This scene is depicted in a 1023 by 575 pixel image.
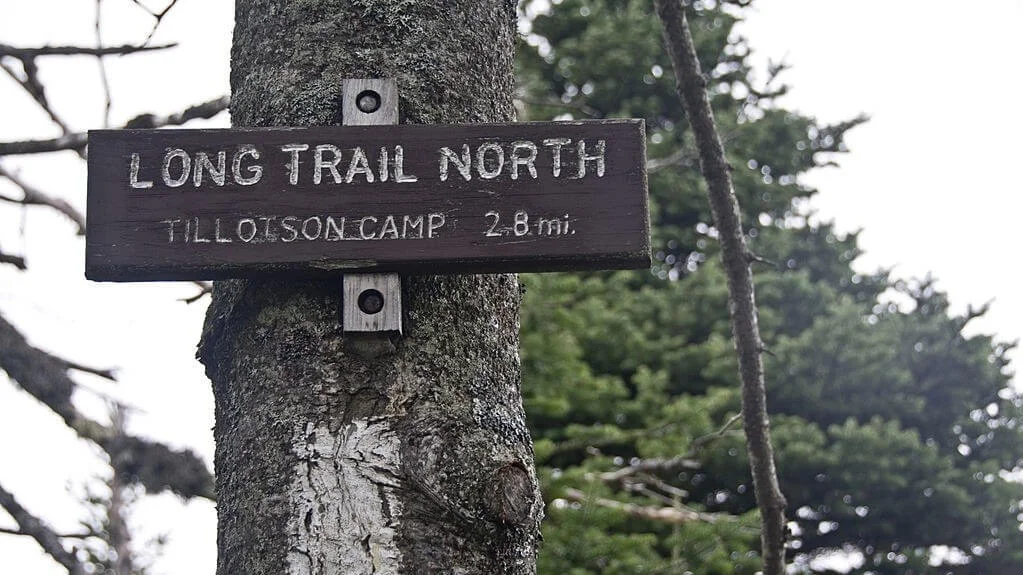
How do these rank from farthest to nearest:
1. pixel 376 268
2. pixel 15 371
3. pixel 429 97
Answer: pixel 15 371, pixel 429 97, pixel 376 268

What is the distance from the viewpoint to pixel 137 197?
5.65 ft


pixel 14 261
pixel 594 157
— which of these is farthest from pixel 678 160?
pixel 594 157

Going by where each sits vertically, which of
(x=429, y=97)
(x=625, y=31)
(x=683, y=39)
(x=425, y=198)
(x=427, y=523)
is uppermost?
(x=625, y=31)

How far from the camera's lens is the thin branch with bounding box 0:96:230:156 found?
351 centimetres

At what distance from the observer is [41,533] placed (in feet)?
11.8

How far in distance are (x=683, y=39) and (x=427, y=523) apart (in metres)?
1.49

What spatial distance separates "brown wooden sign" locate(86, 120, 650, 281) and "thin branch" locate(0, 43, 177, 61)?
142 centimetres

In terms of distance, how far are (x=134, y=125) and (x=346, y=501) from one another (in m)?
2.34

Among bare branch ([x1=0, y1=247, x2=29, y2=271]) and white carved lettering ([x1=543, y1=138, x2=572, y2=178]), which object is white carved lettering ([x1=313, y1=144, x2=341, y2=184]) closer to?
white carved lettering ([x1=543, y1=138, x2=572, y2=178])

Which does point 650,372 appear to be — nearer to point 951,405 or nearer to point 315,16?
point 951,405

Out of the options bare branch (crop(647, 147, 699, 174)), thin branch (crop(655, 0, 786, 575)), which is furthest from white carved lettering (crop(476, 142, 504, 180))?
bare branch (crop(647, 147, 699, 174))

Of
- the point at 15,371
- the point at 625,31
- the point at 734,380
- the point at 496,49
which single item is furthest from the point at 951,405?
the point at 496,49

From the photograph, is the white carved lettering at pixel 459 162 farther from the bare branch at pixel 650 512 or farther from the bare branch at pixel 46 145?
the bare branch at pixel 650 512

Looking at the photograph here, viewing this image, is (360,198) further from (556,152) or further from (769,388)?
(769,388)
